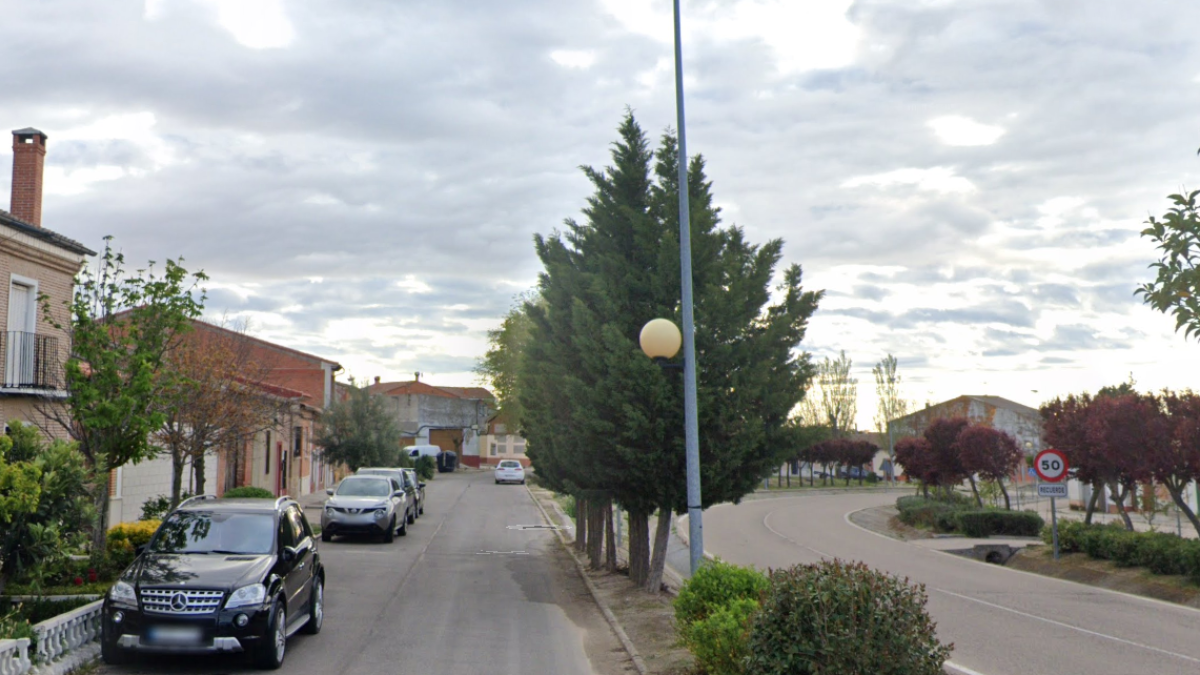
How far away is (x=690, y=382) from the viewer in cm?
1134

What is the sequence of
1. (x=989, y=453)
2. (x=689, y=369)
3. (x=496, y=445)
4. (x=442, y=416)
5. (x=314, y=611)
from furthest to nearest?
(x=442, y=416) < (x=496, y=445) < (x=989, y=453) < (x=314, y=611) < (x=689, y=369)

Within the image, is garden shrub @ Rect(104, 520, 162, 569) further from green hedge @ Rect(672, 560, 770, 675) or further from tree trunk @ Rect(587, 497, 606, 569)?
green hedge @ Rect(672, 560, 770, 675)

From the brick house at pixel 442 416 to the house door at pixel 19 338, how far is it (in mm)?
77986

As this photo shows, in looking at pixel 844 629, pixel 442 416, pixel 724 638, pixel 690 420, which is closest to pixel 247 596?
pixel 724 638

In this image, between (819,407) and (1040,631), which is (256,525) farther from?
(819,407)

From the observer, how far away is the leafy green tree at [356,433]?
42719 mm

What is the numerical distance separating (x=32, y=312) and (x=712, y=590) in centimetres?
1563

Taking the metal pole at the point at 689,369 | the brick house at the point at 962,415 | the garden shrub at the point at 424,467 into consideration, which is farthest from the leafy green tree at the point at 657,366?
the garden shrub at the point at 424,467

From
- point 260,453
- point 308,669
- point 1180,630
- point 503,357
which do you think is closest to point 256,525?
point 308,669

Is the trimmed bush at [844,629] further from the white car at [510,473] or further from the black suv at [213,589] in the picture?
the white car at [510,473]

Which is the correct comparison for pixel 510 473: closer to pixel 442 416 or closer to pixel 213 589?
pixel 442 416

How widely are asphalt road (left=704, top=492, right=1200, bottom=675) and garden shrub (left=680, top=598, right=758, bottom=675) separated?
3.80 meters

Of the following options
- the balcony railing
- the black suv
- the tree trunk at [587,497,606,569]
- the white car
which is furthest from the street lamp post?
the white car

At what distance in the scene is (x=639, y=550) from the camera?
641 inches
